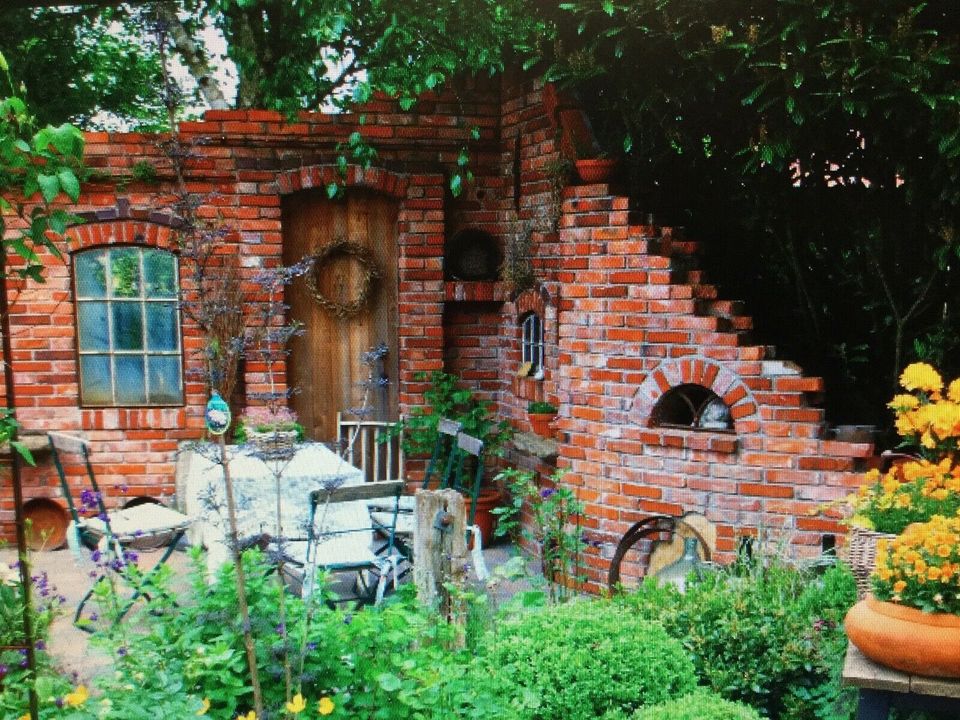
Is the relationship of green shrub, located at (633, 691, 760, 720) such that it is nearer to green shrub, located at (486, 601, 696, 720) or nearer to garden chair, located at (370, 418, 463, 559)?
green shrub, located at (486, 601, 696, 720)

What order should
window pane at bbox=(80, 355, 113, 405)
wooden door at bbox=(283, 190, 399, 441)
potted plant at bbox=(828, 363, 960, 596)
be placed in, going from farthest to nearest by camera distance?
wooden door at bbox=(283, 190, 399, 441), window pane at bbox=(80, 355, 113, 405), potted plant at bbox=(828, 363, 960, 596)

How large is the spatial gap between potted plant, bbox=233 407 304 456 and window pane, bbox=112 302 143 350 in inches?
38.5

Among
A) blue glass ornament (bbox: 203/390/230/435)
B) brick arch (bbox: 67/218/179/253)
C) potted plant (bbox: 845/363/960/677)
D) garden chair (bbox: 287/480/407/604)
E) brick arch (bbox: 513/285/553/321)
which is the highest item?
brick arch (bbox: 67/218/179/253)

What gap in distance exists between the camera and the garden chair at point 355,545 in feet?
15.0

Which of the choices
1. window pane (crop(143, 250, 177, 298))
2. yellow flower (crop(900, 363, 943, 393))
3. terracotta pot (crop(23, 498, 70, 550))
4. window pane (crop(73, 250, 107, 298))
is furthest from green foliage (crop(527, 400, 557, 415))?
terracotta pot (crop(23, 498, 70, 550))

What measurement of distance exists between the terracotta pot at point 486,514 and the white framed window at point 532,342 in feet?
3.20

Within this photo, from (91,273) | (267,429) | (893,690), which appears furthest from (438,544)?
(91,273)

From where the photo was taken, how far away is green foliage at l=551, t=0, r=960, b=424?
475 cm

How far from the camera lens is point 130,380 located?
22.7ft

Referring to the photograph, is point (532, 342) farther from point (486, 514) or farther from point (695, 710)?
point (695, 710)

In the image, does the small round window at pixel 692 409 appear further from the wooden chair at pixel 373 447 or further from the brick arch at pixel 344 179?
the brick arch at pixel 344 179

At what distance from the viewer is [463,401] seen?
697cm

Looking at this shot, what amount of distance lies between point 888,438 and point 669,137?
7.27 ft

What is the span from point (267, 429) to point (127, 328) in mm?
1715
